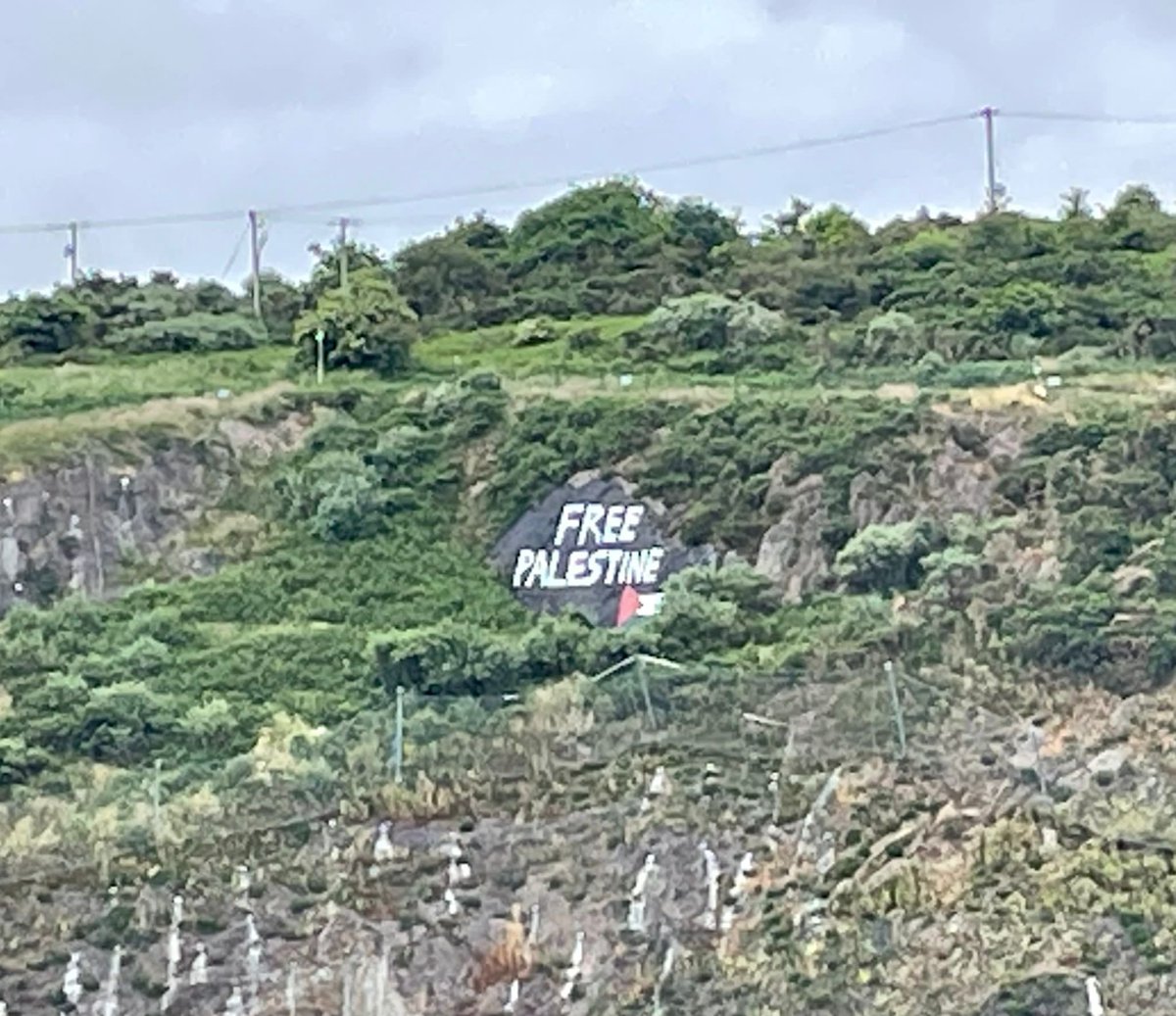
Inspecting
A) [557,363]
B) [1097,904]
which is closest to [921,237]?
[557,363]

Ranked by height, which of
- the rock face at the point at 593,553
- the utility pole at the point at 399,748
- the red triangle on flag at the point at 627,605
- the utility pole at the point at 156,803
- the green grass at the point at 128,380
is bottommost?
the utility pole at the point at 156,803

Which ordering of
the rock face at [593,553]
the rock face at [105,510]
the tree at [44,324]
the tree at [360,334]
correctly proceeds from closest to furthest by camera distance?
1. the rock face at [593,553]
2. the rock face at [105,510]
3. the tree at [360,334]
4. the tree at [44,324]

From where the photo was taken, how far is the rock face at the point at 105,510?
3688cm

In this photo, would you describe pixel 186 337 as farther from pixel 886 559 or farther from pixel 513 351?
pixel 886 559

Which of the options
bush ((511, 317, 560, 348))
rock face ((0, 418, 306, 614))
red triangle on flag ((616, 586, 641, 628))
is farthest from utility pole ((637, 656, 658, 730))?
bush ((511, 317, 560, 348))

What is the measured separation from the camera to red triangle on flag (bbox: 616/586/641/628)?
34969mm

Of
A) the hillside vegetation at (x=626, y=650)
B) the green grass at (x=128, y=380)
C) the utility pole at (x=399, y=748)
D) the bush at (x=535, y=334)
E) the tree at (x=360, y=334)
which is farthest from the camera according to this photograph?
the bush at (x=535, y=334)

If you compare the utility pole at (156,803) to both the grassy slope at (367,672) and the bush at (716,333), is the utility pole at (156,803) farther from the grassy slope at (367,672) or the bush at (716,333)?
the bush at (716,333)

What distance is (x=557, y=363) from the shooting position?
144 feet

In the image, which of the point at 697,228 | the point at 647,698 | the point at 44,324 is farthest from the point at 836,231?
the point at 647,698

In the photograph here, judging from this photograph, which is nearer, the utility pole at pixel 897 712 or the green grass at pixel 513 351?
the utility pole at pixel 897 712

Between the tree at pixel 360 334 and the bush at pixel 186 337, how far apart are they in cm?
315

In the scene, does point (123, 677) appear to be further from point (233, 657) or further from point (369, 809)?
point (369, 809)

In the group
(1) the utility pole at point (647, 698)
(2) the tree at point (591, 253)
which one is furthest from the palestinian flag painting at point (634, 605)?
(2) the tree at point (591, 253)
